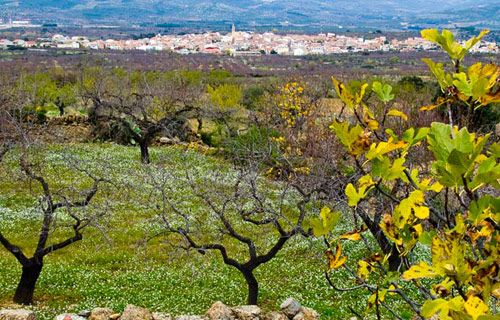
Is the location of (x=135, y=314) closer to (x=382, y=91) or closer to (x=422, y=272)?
(x=382, y=91)

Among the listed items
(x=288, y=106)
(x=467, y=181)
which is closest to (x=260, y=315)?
(x=467, y=181)

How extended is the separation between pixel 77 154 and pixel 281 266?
41.7ft

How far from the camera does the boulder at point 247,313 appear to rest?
7339mm

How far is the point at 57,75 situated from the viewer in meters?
42.2

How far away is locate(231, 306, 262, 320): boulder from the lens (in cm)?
734

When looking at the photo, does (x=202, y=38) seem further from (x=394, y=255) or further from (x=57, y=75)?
(x=394, y=255)

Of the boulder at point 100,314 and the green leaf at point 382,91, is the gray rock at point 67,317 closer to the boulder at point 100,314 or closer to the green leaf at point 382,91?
the boulder at point 100,314

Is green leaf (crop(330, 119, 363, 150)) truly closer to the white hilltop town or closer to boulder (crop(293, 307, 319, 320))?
boulder (crop(293, 307, 319, 320))

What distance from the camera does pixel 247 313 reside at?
7391 millimetres

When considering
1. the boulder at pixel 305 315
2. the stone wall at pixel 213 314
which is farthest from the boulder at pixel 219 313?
the boulder at pixel 305 315

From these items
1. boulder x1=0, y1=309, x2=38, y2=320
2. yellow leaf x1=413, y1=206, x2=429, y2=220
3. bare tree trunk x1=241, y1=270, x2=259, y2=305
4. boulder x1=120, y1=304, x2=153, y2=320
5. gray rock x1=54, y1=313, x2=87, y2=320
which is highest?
yellow leaf x1=413, y1=206, x2=429, y2=220

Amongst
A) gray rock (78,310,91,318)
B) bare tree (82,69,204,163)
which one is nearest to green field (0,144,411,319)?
gray rock (78,310,91,318)

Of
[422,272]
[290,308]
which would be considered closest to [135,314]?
[290,308]

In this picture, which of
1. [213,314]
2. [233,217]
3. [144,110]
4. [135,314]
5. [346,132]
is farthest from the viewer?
[144,110]
